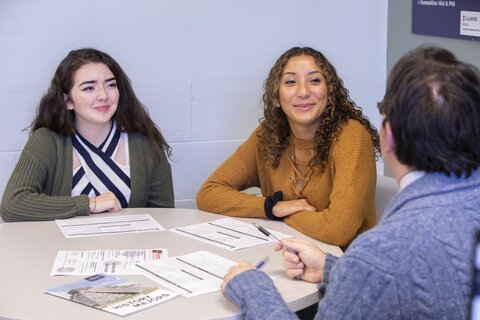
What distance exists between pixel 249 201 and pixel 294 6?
51.5 inches

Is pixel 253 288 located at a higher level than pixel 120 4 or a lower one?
lower

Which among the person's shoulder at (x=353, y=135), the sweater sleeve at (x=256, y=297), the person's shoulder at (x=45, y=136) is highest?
the person's shoulder at (x=353, y=135)

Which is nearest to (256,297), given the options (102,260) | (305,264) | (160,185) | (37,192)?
(305,264)

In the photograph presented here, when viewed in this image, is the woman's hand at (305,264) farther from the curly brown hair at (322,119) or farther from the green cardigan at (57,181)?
the green cardigan at (57,181)

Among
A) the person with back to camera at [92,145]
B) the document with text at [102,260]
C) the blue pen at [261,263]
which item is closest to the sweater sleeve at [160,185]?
the person with back to camera at [92,145]

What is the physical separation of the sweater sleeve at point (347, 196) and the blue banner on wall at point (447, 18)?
79 centimetres

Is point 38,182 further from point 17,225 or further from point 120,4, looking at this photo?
point 120,4

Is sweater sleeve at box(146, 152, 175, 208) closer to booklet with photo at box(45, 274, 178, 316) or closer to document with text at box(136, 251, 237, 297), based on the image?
document with text at box(136, 251, 237, 297)

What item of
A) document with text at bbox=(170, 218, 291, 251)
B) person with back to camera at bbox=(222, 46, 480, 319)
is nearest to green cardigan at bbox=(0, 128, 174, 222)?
document with text at bbox=(170, 218, 291, 251)

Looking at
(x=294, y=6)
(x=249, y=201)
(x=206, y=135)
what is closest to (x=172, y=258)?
(x=249, y=201)

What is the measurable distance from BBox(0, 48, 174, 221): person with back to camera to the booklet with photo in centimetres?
81

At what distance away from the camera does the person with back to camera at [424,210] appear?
1.35 m

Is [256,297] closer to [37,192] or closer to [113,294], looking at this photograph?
[113,294]

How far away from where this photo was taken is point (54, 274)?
2.03 m
